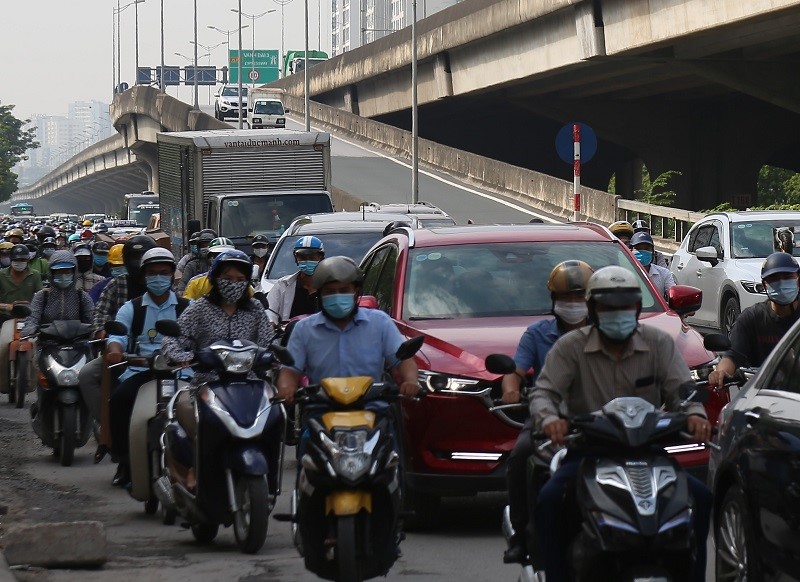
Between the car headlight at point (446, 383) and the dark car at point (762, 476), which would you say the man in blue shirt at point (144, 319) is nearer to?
the car headlight at point (446, 383)

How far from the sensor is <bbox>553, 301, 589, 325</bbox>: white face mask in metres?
7.15

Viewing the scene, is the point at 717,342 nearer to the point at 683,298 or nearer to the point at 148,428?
the point at 683,298

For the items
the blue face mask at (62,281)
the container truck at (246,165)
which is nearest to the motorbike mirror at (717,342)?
the blue face mask at (62,281)

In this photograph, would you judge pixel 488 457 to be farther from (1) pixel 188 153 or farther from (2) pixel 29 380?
(1) pixel 188 153

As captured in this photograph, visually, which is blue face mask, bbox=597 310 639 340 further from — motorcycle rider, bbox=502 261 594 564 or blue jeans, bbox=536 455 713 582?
motorcycle rider, bbox=502 261 594 564

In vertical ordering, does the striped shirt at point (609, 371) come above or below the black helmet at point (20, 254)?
below

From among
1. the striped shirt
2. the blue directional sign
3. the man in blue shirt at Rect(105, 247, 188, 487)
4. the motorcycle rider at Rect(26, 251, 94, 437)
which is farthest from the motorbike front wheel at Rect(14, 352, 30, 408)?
Answer: the blue directional sign

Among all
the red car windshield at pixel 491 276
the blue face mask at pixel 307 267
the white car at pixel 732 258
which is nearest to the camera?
the red car windshield at pixel 491 276

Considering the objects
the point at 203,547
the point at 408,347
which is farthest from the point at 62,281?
the point at 408,347

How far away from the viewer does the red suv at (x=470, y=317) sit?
29.3ft

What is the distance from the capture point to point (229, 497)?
8.33 metres

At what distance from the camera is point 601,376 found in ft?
20.0

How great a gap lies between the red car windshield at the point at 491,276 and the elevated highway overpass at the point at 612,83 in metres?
22.5

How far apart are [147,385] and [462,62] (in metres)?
47.6
